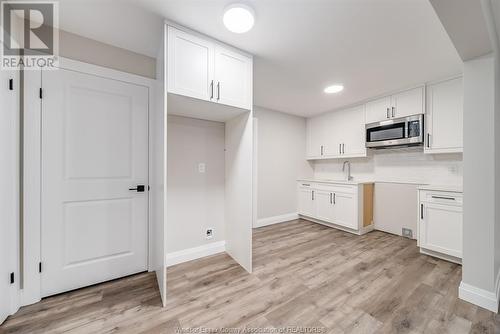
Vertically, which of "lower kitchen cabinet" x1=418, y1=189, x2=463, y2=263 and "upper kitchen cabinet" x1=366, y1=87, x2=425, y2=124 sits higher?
"upper kitchen cabinet" x1=366, y1=87, x2=425, y2=124

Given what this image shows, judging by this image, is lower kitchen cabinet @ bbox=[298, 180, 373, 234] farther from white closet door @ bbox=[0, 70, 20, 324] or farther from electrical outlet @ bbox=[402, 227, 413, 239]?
white closet door @ bbox=[0, 70, 20, 324]

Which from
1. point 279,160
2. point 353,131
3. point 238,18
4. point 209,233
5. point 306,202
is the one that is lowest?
point 209,233

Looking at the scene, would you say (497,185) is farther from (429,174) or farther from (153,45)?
(153,45)

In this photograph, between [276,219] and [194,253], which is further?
[276,219]

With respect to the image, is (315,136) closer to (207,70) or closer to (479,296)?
(207,70)

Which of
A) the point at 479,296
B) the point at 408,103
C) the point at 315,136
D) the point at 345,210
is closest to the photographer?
the point at 479,296

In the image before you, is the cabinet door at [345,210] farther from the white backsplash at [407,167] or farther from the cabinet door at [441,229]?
the cabinet door at [441,229]

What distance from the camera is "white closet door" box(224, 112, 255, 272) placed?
221 centimetres

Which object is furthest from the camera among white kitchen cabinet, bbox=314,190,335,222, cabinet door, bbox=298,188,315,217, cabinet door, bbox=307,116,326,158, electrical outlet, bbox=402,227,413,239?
cabinet door, bbox=307,116,326,158

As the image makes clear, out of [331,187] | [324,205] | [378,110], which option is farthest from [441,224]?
[378,110]

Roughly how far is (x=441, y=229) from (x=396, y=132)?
1465 mm

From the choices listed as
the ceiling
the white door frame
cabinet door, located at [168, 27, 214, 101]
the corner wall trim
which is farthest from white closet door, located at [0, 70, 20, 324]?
the corner wall trim

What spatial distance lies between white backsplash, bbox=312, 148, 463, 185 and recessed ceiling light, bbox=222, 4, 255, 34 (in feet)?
10.3

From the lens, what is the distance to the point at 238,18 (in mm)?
1561
